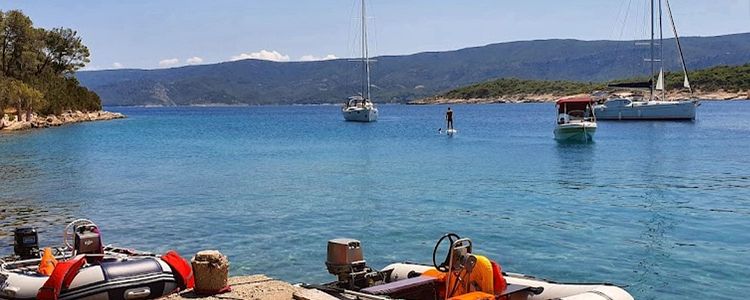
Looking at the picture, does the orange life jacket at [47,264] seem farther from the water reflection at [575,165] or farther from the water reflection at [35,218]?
the water reflection at [575,165]

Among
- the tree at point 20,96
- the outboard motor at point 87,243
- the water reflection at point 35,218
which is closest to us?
the outboard motor at point 87,243

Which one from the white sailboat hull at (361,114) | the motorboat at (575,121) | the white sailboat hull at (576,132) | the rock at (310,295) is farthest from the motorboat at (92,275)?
the white sailboat hull at (361,114)

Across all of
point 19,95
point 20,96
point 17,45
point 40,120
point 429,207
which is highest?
point 17,45

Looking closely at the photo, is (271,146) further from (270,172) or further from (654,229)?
(654,229)

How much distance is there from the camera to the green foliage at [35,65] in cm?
7981

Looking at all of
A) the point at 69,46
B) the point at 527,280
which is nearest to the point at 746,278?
the point at 527,280

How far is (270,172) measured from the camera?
1393 inches

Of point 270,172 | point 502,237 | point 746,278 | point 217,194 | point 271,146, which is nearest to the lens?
point 746,278

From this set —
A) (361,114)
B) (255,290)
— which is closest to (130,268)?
(255,290)

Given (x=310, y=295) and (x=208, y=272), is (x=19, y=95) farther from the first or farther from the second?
(x=310, y=295)

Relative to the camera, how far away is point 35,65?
92.8m

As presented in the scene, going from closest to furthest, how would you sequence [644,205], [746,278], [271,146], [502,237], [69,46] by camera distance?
[746,278] → [502,237] → [644,205] → [271,146] → [69,46]

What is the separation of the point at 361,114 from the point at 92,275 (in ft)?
270

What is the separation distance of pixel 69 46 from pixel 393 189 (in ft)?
282
